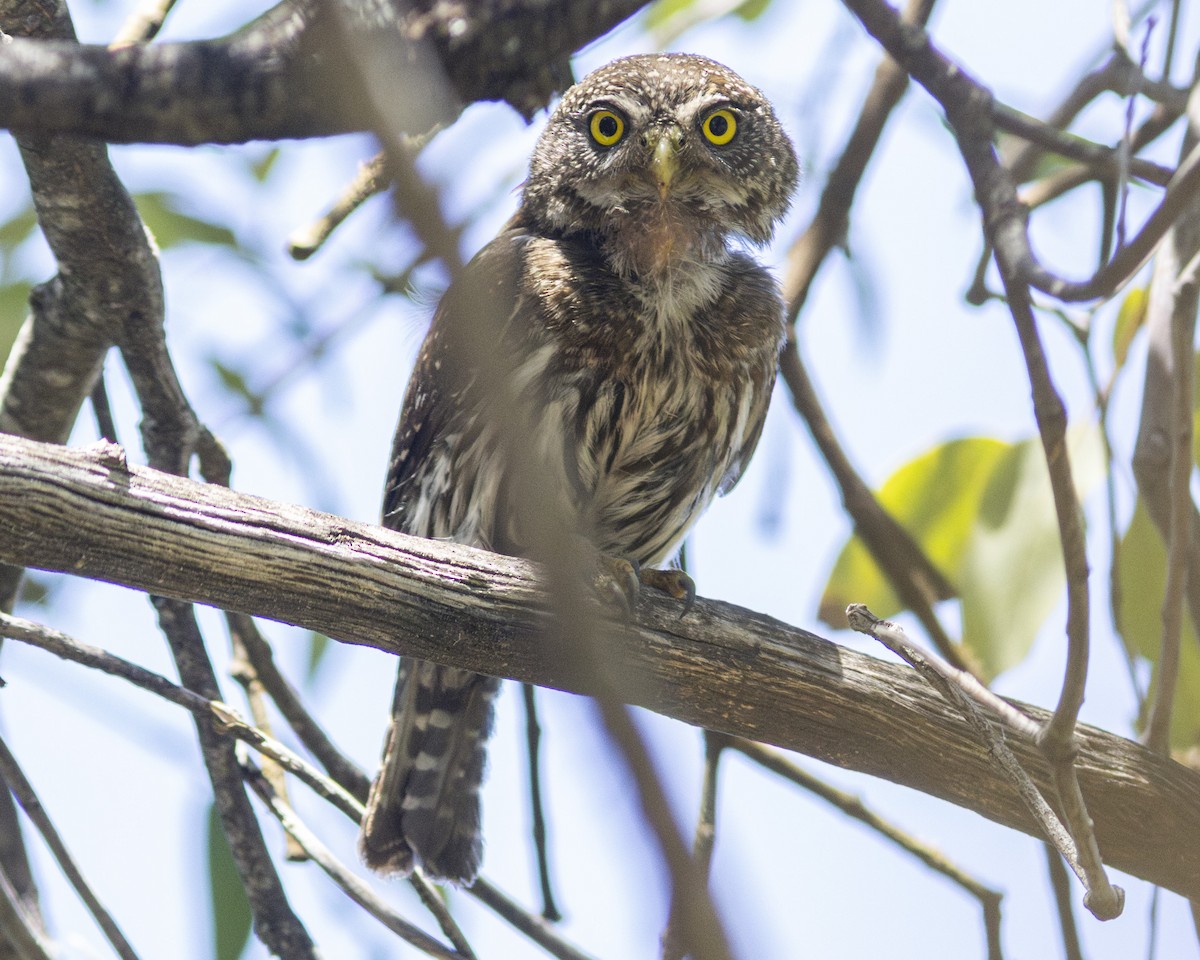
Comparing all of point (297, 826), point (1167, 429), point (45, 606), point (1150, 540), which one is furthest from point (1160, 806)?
point (45, 606)

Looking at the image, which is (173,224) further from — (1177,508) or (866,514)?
(1177,508)

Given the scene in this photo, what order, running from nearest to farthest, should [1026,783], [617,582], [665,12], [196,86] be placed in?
1. [196,86]
2. [1026,783]
3. [617,582]
4. [665,12]

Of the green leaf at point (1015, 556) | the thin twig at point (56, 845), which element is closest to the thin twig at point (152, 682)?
the thin twig at point (56, 845)

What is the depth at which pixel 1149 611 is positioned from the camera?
3.08 metres

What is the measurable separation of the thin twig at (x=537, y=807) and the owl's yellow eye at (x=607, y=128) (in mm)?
1387

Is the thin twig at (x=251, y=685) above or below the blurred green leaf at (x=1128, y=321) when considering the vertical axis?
below

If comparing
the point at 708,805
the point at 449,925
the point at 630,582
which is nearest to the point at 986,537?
the point at 708,805

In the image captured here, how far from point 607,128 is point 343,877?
1.93 m

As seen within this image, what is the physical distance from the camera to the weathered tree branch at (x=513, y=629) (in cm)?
197

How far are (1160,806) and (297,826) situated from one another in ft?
5.31

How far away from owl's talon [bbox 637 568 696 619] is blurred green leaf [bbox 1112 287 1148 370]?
1.31m

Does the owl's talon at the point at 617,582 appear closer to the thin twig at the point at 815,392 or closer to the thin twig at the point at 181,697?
the thin twig at the point at 181,697

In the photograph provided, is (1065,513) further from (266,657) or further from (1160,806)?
(266,657)

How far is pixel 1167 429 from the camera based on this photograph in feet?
8.38
